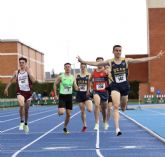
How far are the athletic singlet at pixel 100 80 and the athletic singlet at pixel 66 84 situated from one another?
90cm

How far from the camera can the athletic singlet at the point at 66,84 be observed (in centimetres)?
1709

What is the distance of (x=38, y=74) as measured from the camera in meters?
126

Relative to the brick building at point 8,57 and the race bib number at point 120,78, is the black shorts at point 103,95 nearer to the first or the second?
the race bib number at point 120,78

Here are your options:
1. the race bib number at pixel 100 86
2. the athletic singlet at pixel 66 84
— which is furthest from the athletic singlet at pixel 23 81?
the race bib number at pixel 100 86

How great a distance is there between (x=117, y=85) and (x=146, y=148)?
180cm

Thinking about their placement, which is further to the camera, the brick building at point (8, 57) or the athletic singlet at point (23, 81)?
the brick building at point (8, 57)

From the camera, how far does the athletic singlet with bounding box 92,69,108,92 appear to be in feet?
58.0

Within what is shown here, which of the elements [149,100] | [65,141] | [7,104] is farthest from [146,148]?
[149,100]

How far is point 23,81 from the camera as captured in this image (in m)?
16.2

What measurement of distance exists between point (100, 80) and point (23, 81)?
105 inches

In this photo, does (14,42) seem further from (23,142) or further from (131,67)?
(23,142)

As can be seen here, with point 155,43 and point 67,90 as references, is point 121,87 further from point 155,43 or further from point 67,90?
point 155,43

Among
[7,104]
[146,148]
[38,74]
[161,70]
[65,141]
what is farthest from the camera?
[38,74]

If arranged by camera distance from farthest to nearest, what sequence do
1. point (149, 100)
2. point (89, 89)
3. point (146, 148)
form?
point (149, 100) < point (89, 89) < point (146, 148)
